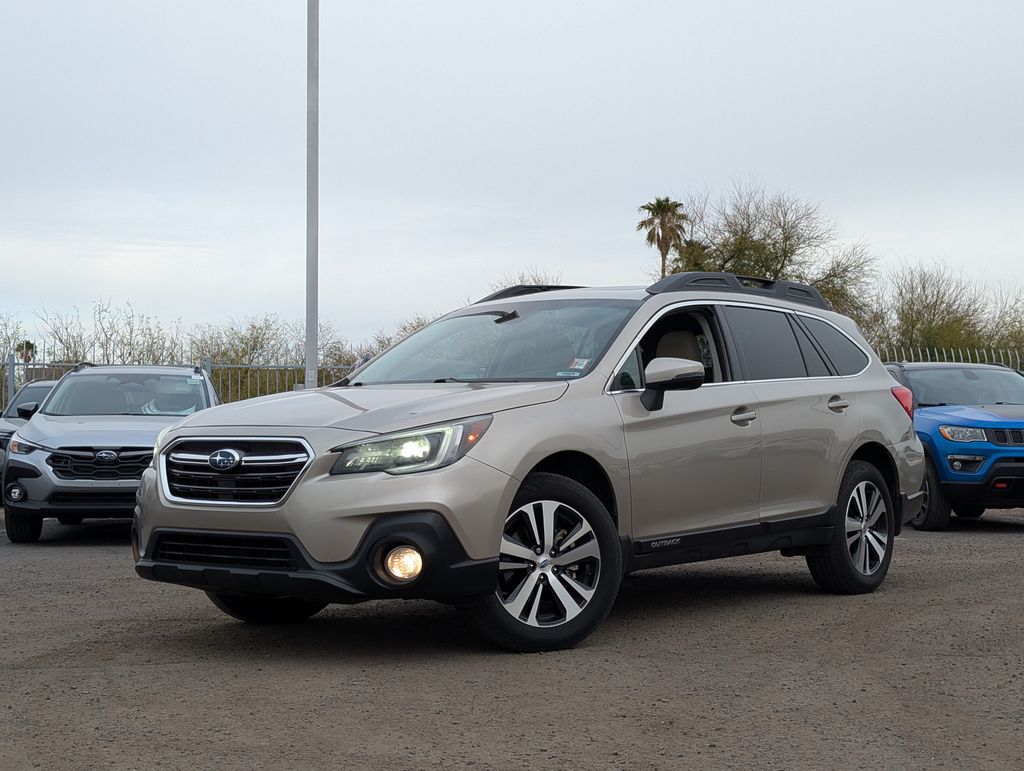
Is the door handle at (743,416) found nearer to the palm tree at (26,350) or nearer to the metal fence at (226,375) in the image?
the metal fence at (226,375)

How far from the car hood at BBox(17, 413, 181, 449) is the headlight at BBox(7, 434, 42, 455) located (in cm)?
4

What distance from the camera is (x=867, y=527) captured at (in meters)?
8.36

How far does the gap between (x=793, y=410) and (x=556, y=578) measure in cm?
229

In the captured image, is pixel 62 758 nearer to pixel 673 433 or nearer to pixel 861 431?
pixel 673 433

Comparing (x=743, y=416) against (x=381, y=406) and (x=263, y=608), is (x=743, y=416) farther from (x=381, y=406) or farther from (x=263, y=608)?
(x=263, y=608)

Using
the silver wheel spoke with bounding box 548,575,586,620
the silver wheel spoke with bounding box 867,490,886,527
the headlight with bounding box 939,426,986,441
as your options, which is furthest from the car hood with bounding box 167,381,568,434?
the headlight with bounding box 939,426,986,441

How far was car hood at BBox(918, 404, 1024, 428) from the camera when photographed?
41.8 ft

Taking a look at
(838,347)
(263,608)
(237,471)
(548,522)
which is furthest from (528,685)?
(838,347)

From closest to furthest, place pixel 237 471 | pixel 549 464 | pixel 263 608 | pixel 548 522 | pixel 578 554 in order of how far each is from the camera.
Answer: pixel 237 471 → pixel 548 522 → pixel 578 554 → pixel 549 464 → pixel 263 608

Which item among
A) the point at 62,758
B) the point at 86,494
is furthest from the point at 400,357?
the point at 86,494

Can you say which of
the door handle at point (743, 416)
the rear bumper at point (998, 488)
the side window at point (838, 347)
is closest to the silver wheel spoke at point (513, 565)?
the door handle at point (743, 416)

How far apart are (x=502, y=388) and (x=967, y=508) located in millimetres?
9414

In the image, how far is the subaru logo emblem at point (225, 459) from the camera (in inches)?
238

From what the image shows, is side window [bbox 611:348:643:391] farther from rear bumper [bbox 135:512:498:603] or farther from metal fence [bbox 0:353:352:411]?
metal fence [bbox 0:353:352:411]
